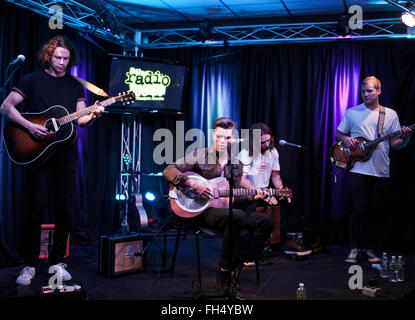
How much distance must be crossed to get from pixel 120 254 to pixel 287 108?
376 cm

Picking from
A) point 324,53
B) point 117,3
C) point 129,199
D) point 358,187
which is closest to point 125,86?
point 117,3

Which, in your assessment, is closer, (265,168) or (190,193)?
(190,193)

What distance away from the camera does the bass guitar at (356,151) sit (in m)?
5.12

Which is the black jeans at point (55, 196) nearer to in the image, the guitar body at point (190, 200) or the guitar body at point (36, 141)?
the guitar body at point (36, 141)

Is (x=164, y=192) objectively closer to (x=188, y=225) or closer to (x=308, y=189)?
(x=308, y=189)

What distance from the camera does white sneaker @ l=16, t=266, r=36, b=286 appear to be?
3.97 m

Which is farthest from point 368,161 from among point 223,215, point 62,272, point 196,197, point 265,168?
point 62,272

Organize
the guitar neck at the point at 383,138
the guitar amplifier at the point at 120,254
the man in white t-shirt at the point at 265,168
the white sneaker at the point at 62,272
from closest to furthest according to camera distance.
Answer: the white sneaker at the point at 62,272 < the guitar amplifier at the point at 120,254 < the guitar neck at the point at 383,138 < the man in white t-shirt at the point at 265,168

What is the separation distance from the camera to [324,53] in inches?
264

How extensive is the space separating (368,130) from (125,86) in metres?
3.54

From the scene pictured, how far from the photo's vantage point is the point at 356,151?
5.23 m

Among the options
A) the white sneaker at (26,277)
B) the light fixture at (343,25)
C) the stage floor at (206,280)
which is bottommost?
the stage floor at (206,280)

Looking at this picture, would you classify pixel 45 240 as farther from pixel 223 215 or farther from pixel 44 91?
pixel 223 215

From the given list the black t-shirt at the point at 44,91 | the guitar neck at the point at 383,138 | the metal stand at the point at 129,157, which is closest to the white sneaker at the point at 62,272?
the black t-shirt at the point at 44,91
